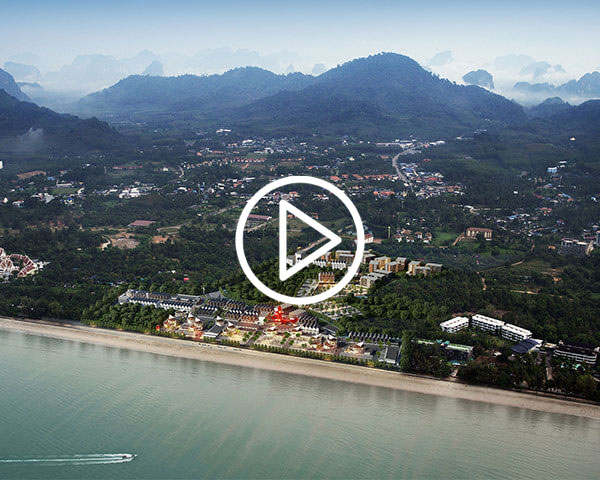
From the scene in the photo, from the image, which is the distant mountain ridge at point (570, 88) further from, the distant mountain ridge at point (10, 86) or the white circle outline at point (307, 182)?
the white circle outline at point (307, 182)

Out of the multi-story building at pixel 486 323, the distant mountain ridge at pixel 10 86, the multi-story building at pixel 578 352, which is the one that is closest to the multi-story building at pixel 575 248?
the multi-story building at pixel 486 323

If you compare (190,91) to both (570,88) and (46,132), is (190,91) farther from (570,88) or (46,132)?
(570,88)

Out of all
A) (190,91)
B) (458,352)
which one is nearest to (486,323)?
(458,352)

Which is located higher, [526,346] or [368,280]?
[368,280]

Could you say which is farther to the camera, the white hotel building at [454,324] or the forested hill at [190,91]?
the forested hill at [190,91]

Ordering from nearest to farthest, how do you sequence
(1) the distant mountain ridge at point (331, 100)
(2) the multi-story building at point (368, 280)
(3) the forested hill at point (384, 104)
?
(2) the multi-story building at point (368, 280), (3) the forested hill at point (384, 104), (1) the distant mountain ridge at point (331, 100)

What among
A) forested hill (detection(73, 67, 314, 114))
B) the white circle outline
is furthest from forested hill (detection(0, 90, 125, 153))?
the white circle outline

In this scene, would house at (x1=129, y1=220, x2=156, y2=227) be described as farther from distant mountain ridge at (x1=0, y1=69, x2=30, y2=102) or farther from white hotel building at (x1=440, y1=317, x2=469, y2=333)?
distant mountain ridge at (x1=0, y1=69, x2=30, y2=102)
